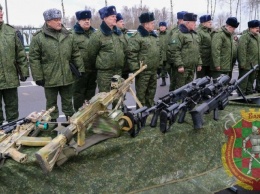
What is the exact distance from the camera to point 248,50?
6484mm

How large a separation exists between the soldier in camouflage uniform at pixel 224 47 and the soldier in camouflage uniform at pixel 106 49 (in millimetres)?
2145

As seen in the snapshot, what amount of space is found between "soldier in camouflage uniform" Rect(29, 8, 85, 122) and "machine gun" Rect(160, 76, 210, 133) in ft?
6.21

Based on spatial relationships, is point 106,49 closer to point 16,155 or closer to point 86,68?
point 86,68

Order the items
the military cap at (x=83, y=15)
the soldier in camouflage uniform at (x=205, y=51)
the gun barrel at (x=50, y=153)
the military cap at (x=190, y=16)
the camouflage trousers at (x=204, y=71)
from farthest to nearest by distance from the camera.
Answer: the camouflage trousers at (x=204, y=71)
the soldier in camouflage uniform at (x=205, y=51)
the military cap at (x=190, y=16)
the military cap at (x=83, y=15)
the gun barrel at (x=50, y=153)

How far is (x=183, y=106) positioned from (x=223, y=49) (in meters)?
3.65

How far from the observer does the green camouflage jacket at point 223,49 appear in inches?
242

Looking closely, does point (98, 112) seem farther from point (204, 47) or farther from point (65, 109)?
point (204, 47)

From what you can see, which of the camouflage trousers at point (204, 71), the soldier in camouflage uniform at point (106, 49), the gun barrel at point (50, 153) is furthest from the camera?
the camouflage trousers at point (204, 71)

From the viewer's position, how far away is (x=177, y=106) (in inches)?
117

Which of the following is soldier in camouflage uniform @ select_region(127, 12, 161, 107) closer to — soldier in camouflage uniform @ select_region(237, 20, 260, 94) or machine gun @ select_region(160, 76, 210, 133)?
machine gun @ select_region(160, 76, 210, 133)

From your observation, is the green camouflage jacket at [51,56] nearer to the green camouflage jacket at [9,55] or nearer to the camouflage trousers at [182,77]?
the green camouflage jacket at [9,55]

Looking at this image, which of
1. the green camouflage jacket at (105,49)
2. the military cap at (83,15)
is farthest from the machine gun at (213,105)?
the military cap at (83,15)

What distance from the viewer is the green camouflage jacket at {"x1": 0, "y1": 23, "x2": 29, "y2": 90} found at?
414 cm

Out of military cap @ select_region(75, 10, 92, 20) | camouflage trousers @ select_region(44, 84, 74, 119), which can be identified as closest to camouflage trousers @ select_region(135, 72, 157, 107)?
camouflage trousers @ select_region(44, 84, 74, 119)
